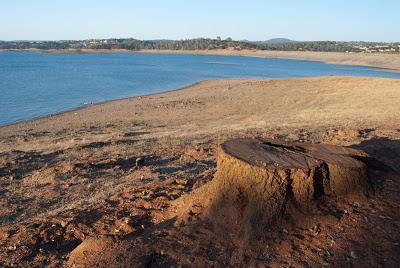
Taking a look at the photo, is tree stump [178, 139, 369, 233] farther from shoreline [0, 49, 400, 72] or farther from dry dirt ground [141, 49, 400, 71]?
dry dirt ground [141, 49, 400, 71]

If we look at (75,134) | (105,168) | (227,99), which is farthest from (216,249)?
(227,99)

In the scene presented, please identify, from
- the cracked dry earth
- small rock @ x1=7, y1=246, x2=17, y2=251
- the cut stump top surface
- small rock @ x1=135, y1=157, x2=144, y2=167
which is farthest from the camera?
small rock @ x1=135, y1=157, x2=144, y2=167

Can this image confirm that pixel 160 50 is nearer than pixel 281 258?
→ No

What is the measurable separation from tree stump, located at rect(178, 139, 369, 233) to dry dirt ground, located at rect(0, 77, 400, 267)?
16 cm

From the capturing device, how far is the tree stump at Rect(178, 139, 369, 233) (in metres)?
5.35

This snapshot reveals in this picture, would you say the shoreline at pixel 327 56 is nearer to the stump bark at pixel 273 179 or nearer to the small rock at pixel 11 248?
the stump bark at pixel 273 179

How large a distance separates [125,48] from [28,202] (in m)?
185

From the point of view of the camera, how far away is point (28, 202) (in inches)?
318

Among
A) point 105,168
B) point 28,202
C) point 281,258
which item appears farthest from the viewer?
point 105,168

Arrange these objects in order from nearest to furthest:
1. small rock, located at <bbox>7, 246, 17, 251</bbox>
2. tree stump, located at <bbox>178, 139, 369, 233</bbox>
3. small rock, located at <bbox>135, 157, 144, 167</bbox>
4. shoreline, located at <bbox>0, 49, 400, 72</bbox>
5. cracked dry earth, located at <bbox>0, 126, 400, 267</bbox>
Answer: cracked dry earth, located at <bbox>0, 126, 400, 267</bbox>
tree stump, located at <bbox>178, 139, 369, 233</bbox>
small rock, located at <bbox>7, 246, 17, 251</bbox>
small rock, located at <bbox>135, 157, 144, 167</bbox>
shoreline, located at <bbox>0, 49, 400, 72</bbox>

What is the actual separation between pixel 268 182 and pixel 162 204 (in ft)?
5.98

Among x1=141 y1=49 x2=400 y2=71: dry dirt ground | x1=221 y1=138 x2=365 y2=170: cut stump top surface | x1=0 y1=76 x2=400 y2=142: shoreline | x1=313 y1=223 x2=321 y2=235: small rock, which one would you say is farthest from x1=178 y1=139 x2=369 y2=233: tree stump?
x1=141 y1=49 x2=400 y2=71: dry dirt ground

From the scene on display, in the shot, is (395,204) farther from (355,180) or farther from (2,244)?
(2,244)

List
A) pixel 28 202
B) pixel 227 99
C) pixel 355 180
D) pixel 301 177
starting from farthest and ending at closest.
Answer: pixel 227 99
pixel 28 202
pixel 355 180
pixel 301 177
